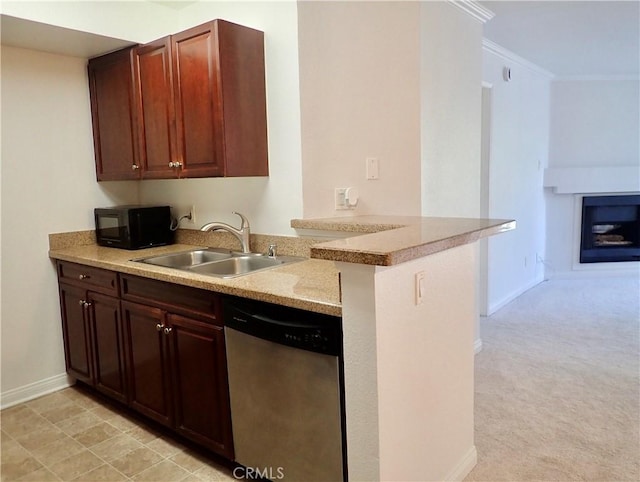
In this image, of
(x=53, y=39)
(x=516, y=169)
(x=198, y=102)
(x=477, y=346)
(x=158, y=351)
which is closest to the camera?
(x=158, y=351)

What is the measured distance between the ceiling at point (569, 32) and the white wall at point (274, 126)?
1.51m

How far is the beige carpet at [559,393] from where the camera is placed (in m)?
2.27

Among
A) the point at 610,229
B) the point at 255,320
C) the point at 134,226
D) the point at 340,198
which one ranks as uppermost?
the point at 340,198

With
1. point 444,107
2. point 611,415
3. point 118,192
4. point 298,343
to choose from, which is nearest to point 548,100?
point 444,107

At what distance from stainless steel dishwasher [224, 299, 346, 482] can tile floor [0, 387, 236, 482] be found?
388mm

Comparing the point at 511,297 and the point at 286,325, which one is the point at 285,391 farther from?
the point at 511,297

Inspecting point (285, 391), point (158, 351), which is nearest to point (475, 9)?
point (285, 391)

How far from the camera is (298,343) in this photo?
5.80 ft

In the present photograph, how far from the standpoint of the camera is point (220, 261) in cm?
276

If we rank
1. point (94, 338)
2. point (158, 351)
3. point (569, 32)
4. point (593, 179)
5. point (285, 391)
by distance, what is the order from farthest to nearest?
point (593, 179) → point (569, 32) → point (94, 338) → point (158, 351) → point (285, 391)

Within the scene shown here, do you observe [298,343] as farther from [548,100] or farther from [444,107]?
[548,100]

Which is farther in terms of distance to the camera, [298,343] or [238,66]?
[238,66]

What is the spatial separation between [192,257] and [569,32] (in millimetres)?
3578

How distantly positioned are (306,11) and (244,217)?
1.18 m
